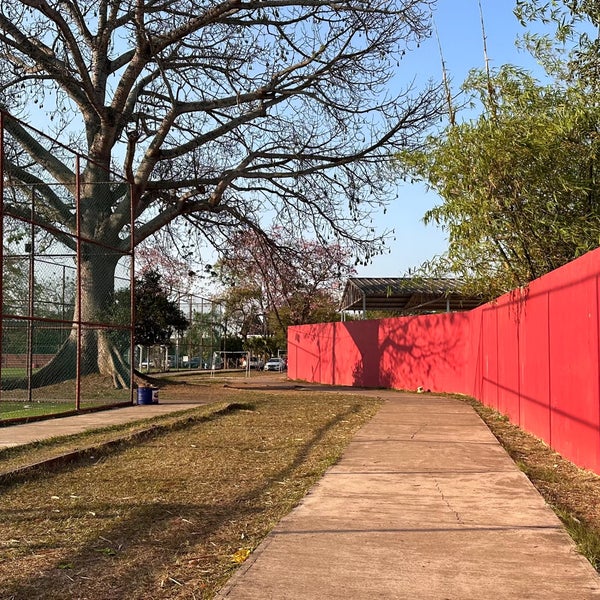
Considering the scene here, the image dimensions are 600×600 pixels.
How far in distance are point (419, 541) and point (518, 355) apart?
23.8ft

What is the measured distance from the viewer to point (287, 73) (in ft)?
62.3

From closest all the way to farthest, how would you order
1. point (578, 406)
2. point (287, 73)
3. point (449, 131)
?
point (578, 406) → point (449, 131) → point (287, 73)

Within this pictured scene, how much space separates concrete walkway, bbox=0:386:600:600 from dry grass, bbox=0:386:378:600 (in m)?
0.28

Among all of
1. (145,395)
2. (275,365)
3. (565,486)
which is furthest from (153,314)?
(275,365)

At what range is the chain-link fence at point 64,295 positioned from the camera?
615 inches

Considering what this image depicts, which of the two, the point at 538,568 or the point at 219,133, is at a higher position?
the point at 219,133

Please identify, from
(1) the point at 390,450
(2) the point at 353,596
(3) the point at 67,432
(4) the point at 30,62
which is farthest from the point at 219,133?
(2) the point at 353,596

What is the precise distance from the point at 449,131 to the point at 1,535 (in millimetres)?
8507

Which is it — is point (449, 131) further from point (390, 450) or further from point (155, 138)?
point (155, 138)

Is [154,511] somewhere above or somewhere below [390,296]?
below

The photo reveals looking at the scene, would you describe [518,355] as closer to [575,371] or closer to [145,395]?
[575,371]

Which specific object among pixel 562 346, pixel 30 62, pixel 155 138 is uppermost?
pixel 30 62

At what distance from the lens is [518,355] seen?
38.0ft

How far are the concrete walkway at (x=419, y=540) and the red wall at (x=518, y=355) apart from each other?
941 millimetres
